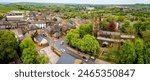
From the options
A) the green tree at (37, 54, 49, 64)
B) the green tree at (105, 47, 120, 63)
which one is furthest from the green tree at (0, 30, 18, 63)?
the green tree at (105, 47, 120, 63)

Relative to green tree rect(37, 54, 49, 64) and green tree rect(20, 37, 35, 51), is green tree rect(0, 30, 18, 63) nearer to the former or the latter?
green tree rect(20, 37, 35, 51)

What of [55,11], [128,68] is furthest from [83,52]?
[128,68]

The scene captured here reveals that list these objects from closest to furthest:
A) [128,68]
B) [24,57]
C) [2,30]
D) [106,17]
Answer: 1. [128,68]
2. [24,57]
3. [2,30]
4. [106,17]

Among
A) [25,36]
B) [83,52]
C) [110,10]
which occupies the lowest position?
[83,52]

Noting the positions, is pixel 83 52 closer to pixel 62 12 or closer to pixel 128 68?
pixel 62 12

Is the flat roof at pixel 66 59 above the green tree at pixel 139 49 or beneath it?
beneath

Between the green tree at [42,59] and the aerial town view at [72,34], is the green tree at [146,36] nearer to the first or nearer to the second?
the aerial town view at [72,34]

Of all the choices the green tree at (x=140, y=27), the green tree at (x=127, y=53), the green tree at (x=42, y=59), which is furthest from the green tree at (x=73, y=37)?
the green tree at (x=140, y=27)
